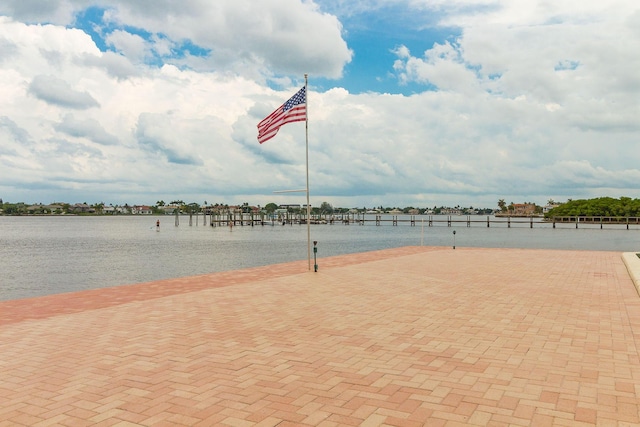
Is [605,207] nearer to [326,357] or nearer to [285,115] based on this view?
[285,115]

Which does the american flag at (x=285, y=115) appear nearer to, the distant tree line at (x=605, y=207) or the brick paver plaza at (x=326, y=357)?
the brick paver plaza at (x=326, y=357)

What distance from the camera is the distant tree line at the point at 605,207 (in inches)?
5605

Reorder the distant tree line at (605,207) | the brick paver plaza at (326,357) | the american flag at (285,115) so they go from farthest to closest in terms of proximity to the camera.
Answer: the distant tree line at (605,207)
the american flag at (285,115)
the brick paver plaza at (326,357)

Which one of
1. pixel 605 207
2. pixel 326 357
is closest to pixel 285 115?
pixel 326 357

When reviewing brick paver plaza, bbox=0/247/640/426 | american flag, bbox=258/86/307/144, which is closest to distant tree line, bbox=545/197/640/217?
american flag, bbox=258/86/307/144

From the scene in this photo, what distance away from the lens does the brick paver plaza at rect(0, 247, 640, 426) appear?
4570 mm

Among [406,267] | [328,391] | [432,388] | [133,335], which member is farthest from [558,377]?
[406,267]

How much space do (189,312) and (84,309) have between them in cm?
250

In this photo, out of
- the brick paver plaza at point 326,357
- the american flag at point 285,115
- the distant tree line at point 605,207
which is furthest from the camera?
the distant tree line at point 605,207

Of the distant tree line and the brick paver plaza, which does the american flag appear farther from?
the distant tree line

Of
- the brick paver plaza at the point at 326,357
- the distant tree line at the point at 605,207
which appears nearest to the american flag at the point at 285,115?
the brick paver plaza at the point at 326,357

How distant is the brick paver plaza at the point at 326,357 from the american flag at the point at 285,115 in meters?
6.59

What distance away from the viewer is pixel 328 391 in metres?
5.07

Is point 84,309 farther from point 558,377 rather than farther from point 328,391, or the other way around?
point 558,377
